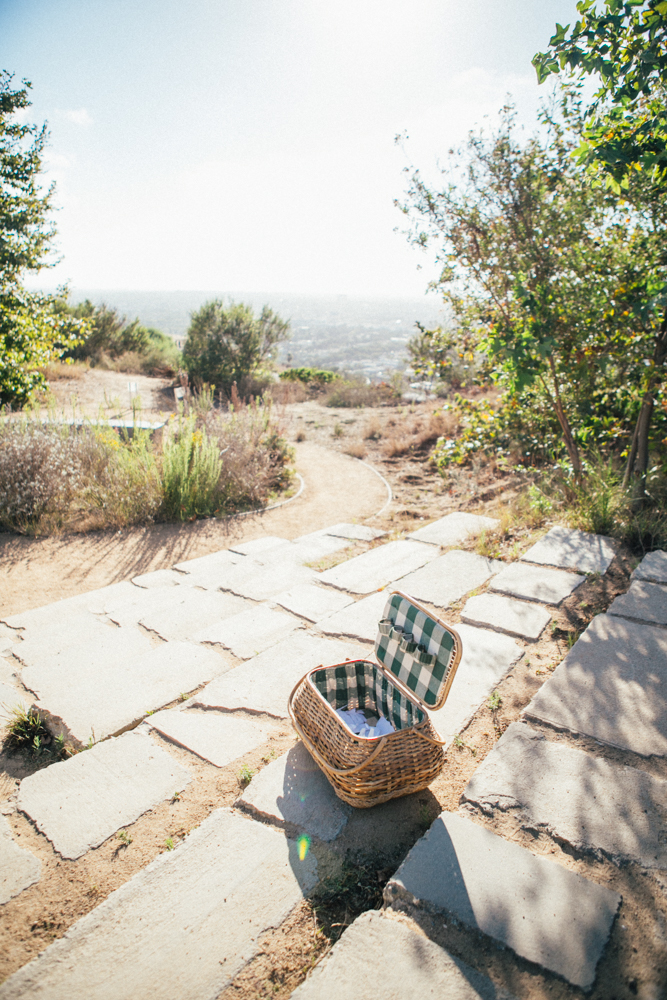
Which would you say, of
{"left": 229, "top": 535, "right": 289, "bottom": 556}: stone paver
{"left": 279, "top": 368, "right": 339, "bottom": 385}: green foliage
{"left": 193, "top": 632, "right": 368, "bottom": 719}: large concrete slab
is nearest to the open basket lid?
{"left": 193, "top": 632, "right": 368, "bottom": 719}: large concrete slab

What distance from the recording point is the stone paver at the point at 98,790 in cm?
167

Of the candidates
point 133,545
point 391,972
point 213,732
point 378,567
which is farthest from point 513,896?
point 133,545

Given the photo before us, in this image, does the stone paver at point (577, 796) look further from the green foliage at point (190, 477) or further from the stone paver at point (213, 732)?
the green foliage at point (190, 477)

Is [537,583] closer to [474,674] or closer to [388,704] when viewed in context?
[474,674]

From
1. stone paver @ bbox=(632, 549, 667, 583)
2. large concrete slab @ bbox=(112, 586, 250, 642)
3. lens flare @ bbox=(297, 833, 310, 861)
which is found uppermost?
stone paver @ bbox=(632, 549, 667, 583)

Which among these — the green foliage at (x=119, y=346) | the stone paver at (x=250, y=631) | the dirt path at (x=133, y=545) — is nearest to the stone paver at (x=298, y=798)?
the stone paver at (x=250, y=631)

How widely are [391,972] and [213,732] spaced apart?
114 centimetres

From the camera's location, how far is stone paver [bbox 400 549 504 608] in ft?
10.3

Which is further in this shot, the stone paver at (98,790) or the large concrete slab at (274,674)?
the large concrete slab at (274,674)

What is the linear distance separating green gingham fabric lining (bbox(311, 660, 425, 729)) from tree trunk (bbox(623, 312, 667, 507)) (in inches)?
108

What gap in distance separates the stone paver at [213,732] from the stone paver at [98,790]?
9cm

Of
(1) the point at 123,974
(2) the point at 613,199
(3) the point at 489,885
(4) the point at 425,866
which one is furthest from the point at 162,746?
(2) the point at 613,199

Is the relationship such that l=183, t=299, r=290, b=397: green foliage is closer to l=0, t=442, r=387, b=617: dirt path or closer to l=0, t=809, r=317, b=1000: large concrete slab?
l=0, t=442, r=387, b=617: dirt path

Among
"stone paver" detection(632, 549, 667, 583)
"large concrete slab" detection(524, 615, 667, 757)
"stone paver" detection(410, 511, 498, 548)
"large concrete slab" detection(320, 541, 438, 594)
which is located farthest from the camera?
"stone paver" detection(410, 511, 498, 548)
